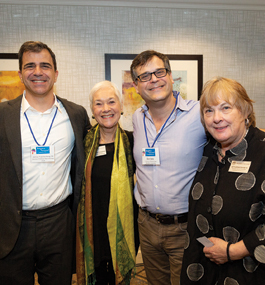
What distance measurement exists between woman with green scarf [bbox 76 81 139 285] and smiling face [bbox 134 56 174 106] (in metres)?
0.37

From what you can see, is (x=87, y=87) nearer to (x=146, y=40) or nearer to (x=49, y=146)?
(x=146, y=40)

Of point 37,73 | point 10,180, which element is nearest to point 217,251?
point 10,180

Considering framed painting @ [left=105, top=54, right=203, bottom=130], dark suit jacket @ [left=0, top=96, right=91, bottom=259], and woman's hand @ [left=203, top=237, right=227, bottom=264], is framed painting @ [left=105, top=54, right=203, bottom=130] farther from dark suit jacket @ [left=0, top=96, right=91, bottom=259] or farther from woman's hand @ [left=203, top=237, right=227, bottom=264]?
woman's hand @ [left=203, top=237, right=227, bottom=264]

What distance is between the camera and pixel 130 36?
10.9 ft

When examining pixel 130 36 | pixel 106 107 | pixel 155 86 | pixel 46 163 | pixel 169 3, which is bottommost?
pixel 46 163

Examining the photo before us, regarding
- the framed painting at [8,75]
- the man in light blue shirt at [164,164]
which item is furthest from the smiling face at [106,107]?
the framed painting at [8,75]

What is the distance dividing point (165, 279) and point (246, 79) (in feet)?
9.28

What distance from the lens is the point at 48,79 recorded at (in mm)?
2029

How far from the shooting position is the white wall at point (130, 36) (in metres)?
3.17

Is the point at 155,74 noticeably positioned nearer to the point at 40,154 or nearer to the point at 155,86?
the point at 155,86

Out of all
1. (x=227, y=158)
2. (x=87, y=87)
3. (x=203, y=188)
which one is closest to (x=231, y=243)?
(x=203, y=188)

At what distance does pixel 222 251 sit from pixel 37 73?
1.75 m

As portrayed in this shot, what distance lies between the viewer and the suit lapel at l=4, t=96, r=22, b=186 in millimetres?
1823

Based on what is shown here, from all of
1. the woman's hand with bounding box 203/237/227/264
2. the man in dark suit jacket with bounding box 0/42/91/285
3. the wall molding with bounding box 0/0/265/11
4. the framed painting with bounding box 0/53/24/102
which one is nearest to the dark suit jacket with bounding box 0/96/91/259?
the man in dark suit jacket with bounding box 0/42/91/285
